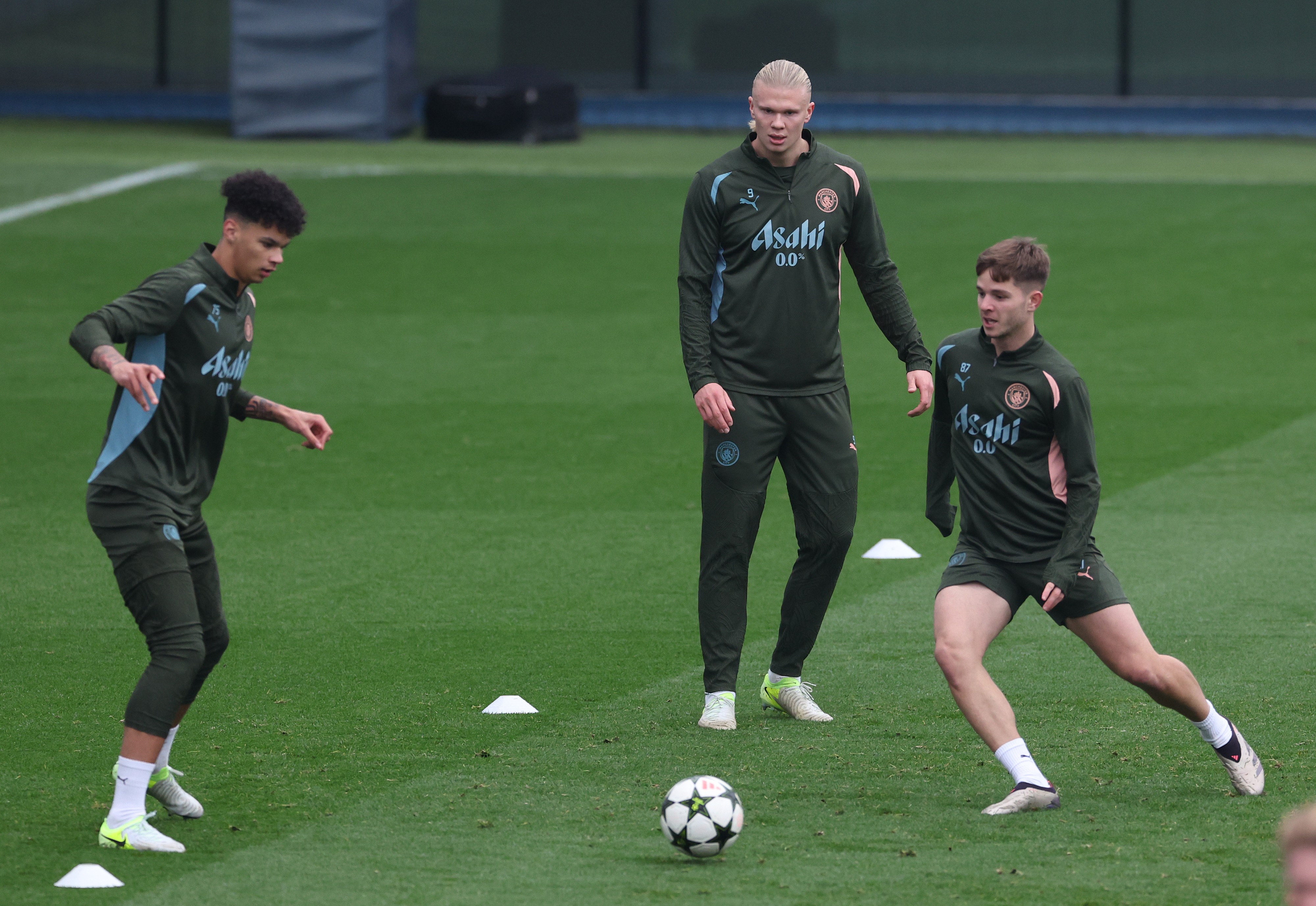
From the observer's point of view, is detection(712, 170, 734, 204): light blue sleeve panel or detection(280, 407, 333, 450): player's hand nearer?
detection(280, 407, 333, 450): player's hand

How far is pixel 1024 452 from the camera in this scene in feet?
19.3

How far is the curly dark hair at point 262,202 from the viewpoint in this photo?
5.53 meters

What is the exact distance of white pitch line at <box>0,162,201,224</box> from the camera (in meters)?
21.2

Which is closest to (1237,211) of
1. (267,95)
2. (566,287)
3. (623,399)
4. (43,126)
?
(566,287)

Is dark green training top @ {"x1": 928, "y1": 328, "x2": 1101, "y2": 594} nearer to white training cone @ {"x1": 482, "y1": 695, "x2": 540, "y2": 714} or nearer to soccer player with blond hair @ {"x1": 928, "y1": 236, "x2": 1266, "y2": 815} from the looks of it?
soccer player with blond hair @ {"x1": 928, "y1": 236, "x2": 1266, "y2": 815}

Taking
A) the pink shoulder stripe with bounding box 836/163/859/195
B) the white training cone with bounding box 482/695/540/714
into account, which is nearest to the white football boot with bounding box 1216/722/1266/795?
the pink shoulder stripe with bounding box 836/163/859/195

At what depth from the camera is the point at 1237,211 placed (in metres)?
20.9

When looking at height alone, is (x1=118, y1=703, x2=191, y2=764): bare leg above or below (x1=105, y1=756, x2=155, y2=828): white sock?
above

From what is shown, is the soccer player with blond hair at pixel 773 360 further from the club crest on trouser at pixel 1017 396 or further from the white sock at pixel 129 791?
the white sock at pixel 129 791

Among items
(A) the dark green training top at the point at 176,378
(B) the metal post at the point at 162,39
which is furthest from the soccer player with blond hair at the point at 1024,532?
(B) the metal post at the point at 162,39

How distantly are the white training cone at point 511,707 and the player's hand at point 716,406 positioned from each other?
1311mm

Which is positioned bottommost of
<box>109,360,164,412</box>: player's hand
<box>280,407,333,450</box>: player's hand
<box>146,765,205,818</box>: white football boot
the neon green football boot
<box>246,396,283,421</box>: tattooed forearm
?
the neon green football boot

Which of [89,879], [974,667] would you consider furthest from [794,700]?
[89,879]

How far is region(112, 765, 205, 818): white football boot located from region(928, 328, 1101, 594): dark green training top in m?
2.60
